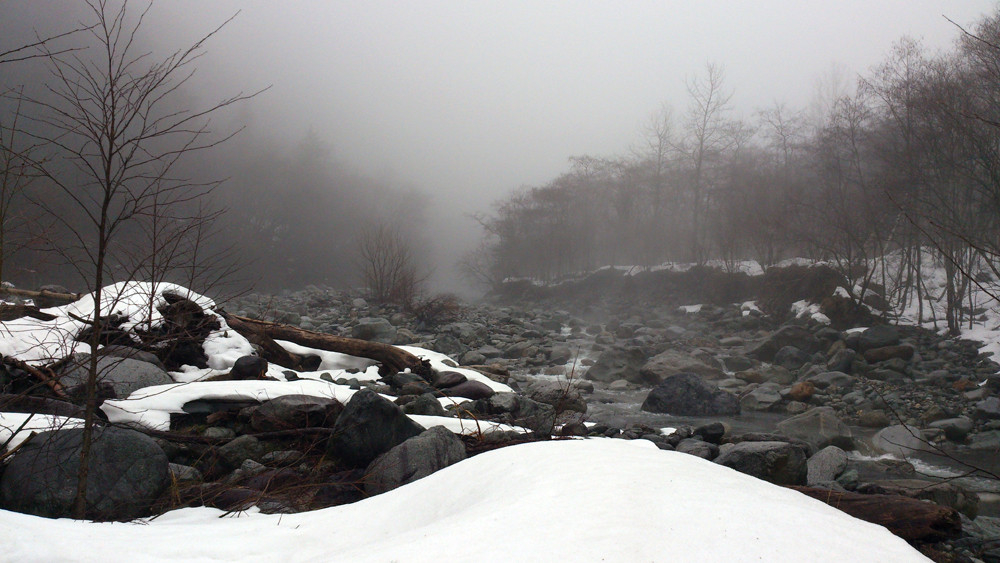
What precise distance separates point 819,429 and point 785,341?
677cm

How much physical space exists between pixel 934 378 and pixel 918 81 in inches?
311

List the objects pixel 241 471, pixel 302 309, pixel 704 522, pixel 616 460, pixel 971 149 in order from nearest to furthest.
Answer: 1. pixel 704 522
2. pixel 616 460
3. pixel 241 471
4. pixel 971 149
5. pixel 302 309

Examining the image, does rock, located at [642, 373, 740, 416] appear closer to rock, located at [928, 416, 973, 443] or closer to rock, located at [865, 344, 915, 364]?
rock, located at [928, 416, 973, 443]

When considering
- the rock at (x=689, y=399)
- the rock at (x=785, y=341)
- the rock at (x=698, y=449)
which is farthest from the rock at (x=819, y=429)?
the rock at (x=785, y=341)

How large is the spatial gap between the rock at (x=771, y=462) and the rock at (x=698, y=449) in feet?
1.96

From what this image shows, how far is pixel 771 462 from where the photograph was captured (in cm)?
455

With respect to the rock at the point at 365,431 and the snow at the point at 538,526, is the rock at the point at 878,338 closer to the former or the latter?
the snow at the point at 538,526

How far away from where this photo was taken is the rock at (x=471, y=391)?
23.4 ft

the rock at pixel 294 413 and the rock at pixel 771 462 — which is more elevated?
the rock at pixel 294 413

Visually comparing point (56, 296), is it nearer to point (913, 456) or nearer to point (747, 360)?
point (913, 456)

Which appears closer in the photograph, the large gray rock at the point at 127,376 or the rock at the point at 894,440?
the large gray rock at the point at 127,376

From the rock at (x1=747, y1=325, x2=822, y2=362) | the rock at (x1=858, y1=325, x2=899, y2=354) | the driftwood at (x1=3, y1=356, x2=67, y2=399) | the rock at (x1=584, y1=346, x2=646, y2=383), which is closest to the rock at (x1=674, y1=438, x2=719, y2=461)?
the driftwood at (x1=3, y1=356, x2=67, y2=399)

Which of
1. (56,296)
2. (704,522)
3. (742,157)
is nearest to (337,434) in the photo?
(704,522)

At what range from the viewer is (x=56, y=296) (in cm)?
816
